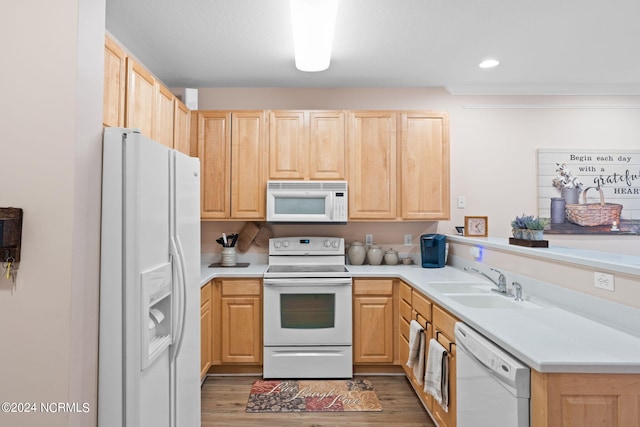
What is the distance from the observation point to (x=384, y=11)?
216 centimetres

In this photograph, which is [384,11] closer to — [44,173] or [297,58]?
[297,58]

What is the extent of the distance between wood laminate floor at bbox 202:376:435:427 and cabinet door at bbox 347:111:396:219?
1.48 m

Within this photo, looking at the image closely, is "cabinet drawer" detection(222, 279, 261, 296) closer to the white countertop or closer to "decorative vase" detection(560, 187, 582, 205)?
the white countertop

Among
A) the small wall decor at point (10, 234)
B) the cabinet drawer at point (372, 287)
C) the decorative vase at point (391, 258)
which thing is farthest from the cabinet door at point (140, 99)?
the decorative vase at point (391, 258)

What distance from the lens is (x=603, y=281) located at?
5.22 feet

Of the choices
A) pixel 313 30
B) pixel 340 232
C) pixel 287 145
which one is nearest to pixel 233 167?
pixel 287 145

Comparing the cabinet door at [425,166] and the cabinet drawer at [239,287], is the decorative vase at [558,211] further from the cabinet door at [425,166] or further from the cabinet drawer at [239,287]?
the cabinet drawer at [239,287]

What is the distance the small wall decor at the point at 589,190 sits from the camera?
135 inches

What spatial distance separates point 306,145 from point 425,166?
1105mm

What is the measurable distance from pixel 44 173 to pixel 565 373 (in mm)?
1761

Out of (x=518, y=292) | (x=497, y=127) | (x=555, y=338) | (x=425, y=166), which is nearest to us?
(x=555, y=338)

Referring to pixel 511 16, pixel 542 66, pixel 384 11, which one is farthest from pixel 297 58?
pixel 542 66

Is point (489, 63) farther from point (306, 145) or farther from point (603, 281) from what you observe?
point (603, 281)

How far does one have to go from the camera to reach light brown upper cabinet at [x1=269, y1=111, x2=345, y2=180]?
315 cm
